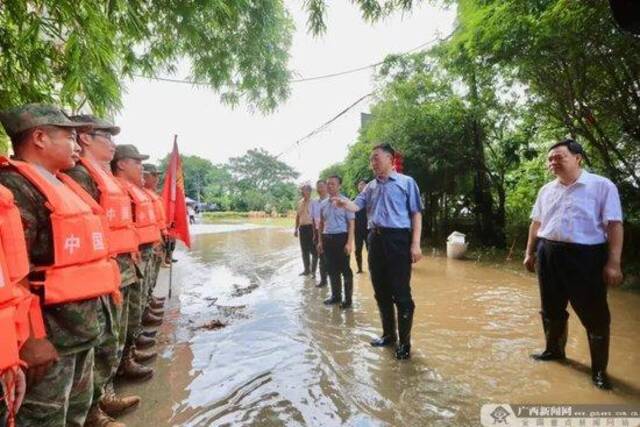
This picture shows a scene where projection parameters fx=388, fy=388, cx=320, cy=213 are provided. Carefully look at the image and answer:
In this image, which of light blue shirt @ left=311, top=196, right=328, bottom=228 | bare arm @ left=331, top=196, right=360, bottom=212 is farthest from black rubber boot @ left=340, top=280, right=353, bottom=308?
bare arm @ left=331, top=196, right=360, bottom=212

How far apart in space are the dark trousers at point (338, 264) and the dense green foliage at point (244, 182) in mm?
47642

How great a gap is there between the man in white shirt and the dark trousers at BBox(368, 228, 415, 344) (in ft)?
4.02

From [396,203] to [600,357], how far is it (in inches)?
82.5

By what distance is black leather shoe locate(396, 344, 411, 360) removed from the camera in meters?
3.73

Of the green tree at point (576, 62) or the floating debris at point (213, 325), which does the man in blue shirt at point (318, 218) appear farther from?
the green tree at point (576, 62)

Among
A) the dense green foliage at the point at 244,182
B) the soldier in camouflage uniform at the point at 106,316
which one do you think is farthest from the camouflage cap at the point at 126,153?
the dense green foliage at the point at 244,182

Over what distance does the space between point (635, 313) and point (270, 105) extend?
6069mm

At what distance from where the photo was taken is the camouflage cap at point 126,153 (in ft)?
13.0

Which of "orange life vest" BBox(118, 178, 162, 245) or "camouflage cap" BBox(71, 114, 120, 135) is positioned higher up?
"camouflage cap" BBox(71, 114, 120, 135)

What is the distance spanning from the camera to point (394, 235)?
3.82m

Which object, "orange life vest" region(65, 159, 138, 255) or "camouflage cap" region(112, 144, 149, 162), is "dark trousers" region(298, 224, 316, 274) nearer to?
"camouflage cap" region(112, 144, 149, 162)

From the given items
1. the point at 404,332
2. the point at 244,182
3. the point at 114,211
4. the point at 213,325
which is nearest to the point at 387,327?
the point at 404,332

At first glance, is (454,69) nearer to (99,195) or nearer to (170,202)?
(170,202)

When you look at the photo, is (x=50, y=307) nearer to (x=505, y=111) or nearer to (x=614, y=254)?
(x=614, y=254)
